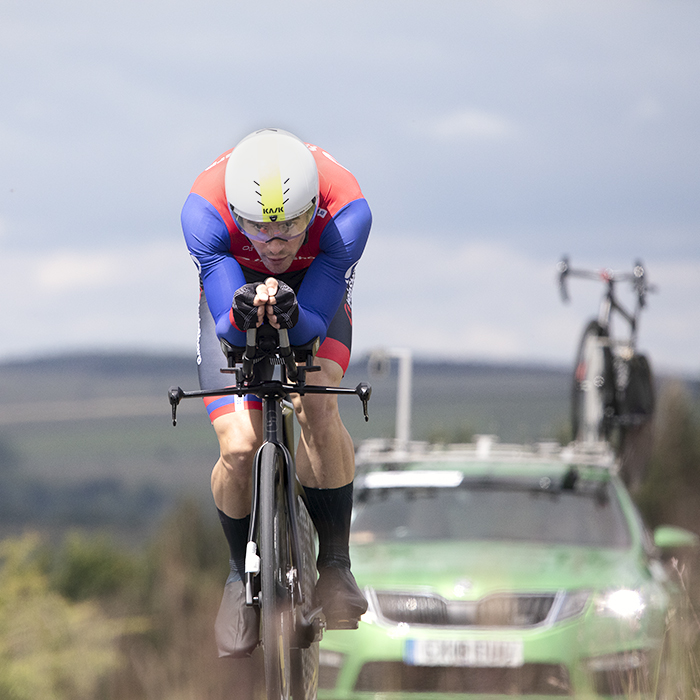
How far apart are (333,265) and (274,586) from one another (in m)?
1.17

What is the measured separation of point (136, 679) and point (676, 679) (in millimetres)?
6253

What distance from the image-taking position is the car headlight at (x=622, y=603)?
602 centimetres

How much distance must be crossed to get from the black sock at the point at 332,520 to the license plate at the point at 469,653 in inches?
70.2

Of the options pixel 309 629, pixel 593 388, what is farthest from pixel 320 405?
pixel 593 388

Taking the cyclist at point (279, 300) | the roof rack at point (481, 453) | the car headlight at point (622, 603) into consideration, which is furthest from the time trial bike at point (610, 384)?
the cyclist at point (279, 300)

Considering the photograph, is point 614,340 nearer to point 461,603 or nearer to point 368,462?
point 368,462

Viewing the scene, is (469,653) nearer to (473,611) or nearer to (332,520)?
(473,611)

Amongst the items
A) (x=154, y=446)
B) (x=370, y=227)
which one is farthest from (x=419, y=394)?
(x=370, y=227)

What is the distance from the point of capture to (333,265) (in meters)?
4.00

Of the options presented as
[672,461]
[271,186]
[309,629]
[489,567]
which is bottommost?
[672,461]

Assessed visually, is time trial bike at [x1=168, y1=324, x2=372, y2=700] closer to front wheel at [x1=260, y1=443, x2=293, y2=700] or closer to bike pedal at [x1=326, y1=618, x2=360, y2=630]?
front wheel at [x1=260, y1=443, x2=293, y2=700]

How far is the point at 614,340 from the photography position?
→ 11523 millimetres

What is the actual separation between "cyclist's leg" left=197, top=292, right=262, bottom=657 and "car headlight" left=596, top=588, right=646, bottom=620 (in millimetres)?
2706

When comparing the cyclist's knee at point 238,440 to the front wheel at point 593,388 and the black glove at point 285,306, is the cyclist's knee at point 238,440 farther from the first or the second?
the front wheel at point 593,388
